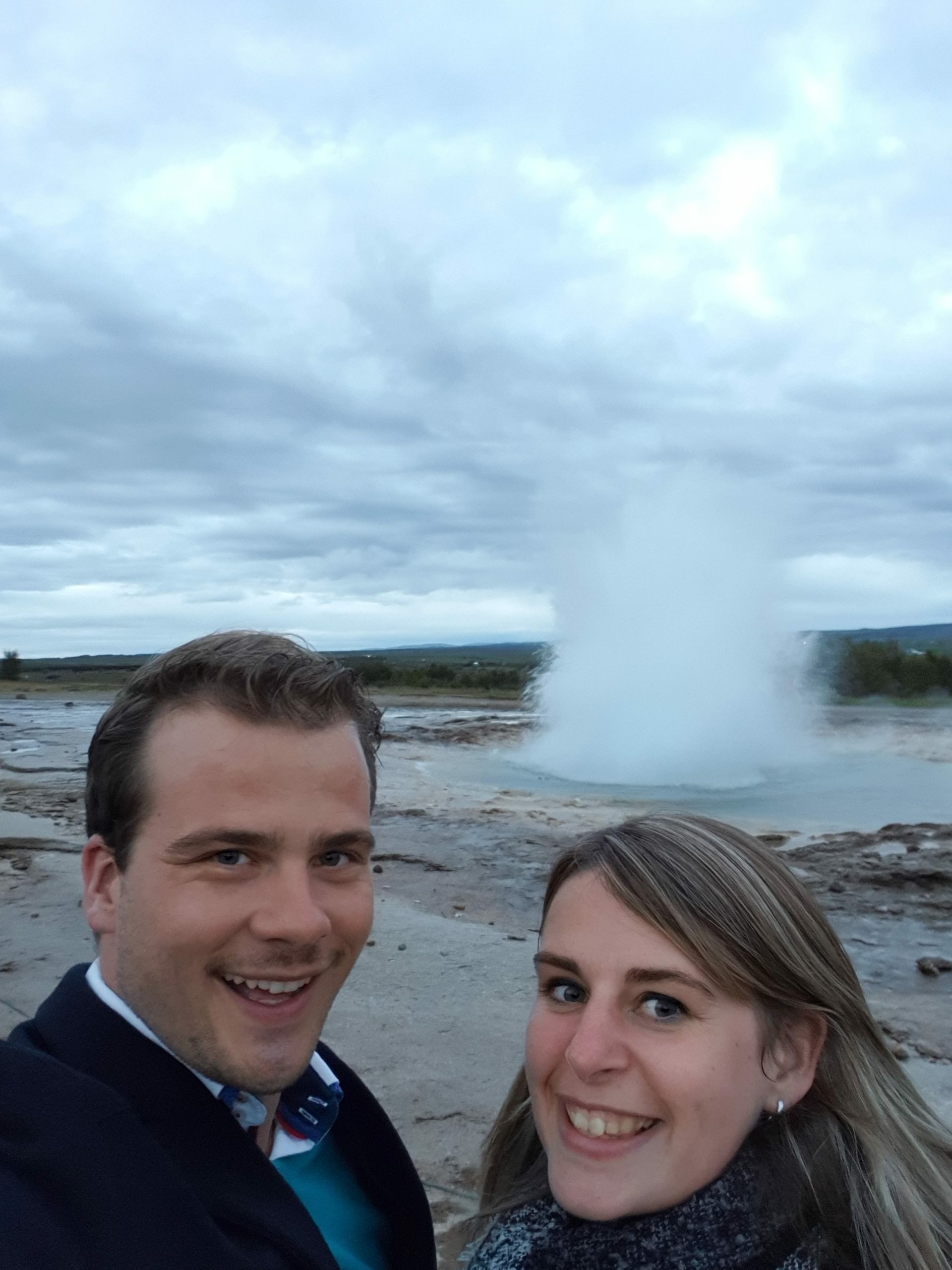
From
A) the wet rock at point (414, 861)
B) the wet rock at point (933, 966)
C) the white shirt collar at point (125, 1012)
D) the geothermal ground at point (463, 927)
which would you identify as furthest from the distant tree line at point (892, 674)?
the white shirt collar at point (125, 1012)

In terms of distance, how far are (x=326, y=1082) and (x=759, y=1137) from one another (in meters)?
0.94

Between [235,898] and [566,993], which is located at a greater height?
[235,898]

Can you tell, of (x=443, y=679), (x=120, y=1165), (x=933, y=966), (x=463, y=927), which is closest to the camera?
(x=120, y=1165)

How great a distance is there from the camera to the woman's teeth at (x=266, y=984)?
2018mm

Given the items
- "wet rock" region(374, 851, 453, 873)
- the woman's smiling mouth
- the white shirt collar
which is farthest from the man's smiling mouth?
"wet rock" region(374, 851, 453, 873)

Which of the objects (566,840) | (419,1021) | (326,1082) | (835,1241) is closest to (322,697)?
(326,1082)

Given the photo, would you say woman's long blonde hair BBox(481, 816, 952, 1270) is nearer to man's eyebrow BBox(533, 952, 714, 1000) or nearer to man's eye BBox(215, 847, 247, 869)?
man's eyebrow BBox(533, 952, 714, 1000)

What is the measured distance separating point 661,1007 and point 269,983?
78cm

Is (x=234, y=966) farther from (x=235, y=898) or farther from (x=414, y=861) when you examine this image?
(x=414, y=861)

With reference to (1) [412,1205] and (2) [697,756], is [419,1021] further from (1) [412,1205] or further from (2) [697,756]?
(2) [697,756]

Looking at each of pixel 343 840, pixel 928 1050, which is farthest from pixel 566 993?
pixel 928 1050

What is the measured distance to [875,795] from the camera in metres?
14.9

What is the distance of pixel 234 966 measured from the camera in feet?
6.61

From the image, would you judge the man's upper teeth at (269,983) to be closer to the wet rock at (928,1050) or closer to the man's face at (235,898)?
the man's face at (235,898)
